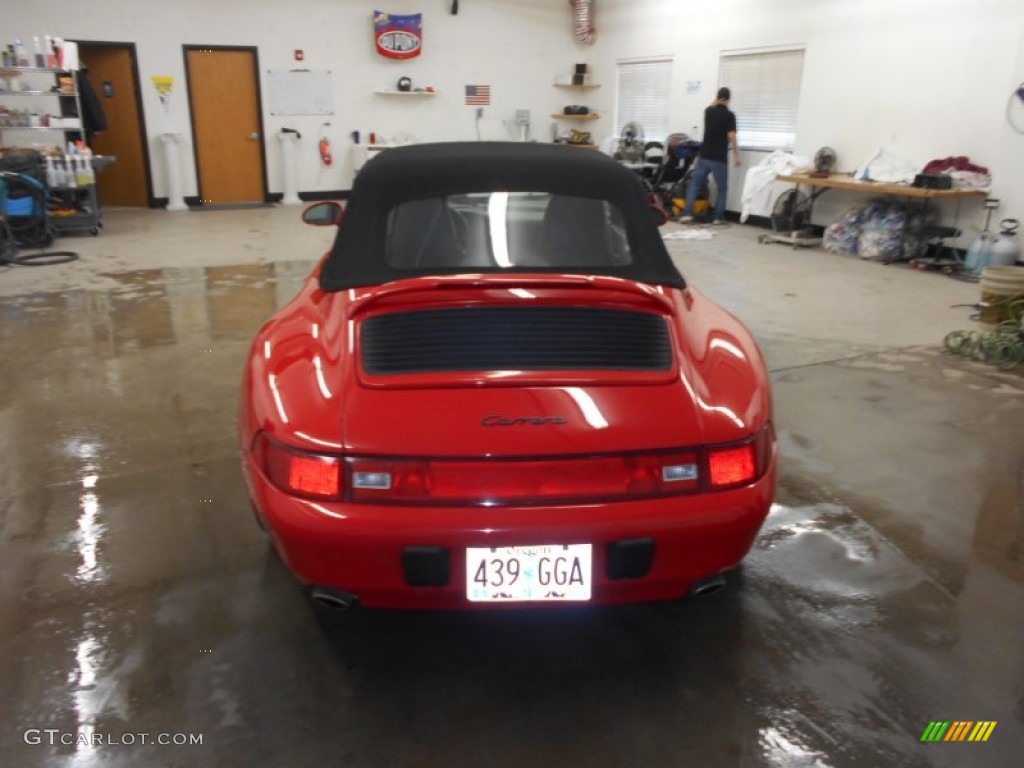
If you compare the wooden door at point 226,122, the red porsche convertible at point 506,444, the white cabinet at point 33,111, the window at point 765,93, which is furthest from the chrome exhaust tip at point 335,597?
the wooden door at point 226,122

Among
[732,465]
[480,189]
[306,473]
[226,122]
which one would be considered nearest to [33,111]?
[226,122]

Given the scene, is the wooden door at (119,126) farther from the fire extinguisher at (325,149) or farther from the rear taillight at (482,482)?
the rear taillight at (482,482)

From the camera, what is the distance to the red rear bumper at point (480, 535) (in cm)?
160

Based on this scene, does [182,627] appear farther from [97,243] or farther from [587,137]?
[587,137]

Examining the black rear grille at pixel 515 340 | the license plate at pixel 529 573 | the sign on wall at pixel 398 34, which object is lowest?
the license plate at pixel 529 573

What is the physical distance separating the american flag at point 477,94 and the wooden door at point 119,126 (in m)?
5.18

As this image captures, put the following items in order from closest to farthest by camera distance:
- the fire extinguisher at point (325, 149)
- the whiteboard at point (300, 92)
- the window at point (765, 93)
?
the window at point (765, 93) → the whiteboard at point (300, 92) → the fire extinguisher at point (325, 149)

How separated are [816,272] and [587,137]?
6991 mm

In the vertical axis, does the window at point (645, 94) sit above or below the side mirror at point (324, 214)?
above

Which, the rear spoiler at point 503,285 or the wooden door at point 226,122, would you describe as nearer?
the rear spoiler at point 503,285

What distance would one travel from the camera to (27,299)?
19.8 ft

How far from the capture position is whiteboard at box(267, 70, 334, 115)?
11.9 meters

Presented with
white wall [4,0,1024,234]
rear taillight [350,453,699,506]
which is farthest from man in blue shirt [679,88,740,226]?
rear taillight [350,453,699,506]

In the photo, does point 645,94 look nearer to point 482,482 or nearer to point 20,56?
point 20,56
